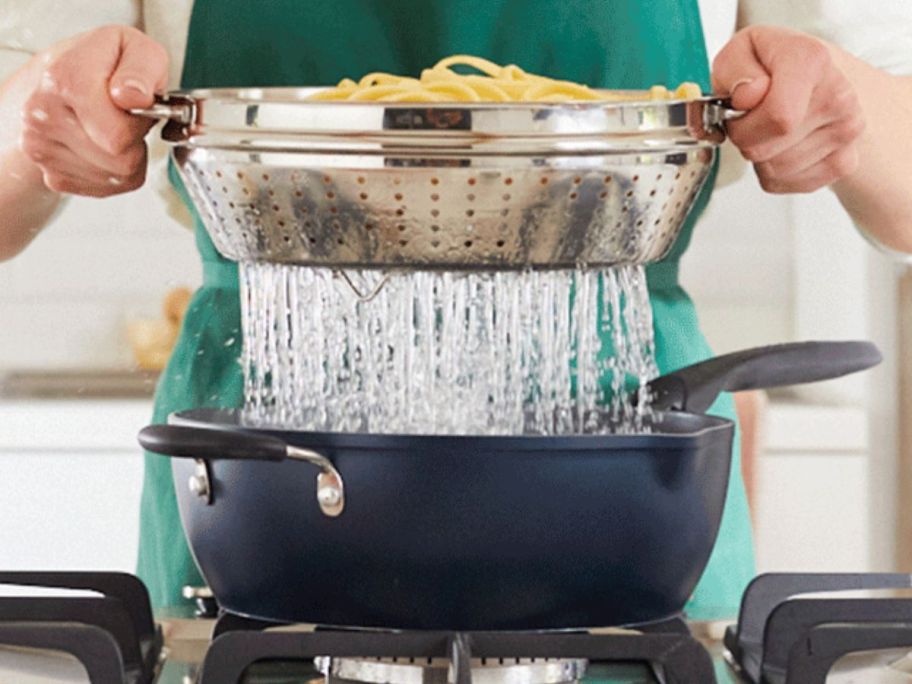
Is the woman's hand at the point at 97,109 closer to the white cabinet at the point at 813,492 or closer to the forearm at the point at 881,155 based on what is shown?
the forearm at the point at 881,155

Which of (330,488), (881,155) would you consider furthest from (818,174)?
(330,488)

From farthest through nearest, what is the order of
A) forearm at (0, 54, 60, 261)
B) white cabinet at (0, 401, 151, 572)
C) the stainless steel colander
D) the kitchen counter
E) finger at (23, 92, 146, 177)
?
the kitchen counter, white cabinet at (0, 401, 151, 572), forearm at (0, 54, 60, 261), finger at (23, 92, 146, 177), the stainless steel colander

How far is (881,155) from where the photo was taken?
3.16 feet

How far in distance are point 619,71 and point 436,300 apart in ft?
0.77

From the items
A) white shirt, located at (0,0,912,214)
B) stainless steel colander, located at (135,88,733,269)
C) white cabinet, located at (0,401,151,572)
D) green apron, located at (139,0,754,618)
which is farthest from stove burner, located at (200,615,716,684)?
white cabinet, located at (0,401,151,572)

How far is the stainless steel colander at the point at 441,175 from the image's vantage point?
2.10ft

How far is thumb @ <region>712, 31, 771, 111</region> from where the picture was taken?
2.36 feet

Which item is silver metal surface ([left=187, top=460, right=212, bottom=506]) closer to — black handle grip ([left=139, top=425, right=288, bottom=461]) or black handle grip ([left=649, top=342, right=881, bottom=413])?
black handle grip ([left=139, top=425, right=288, bottom=461])

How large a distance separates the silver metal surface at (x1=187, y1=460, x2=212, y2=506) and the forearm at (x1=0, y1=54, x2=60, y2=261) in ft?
0.78

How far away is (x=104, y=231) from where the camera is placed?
222 centimetres

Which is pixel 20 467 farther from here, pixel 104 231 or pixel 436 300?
pixel 436 300

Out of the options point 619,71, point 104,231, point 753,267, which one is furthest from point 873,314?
point 619,71

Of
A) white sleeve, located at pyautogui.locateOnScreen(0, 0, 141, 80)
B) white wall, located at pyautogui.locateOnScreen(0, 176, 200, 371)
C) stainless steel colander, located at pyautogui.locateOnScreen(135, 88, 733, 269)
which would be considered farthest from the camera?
white wall, located at pyautogui.locateOnScreen(0, 176, 200, 371)

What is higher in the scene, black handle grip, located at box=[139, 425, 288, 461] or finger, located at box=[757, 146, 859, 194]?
finger, located at box=[757, 146, 859, 194]
